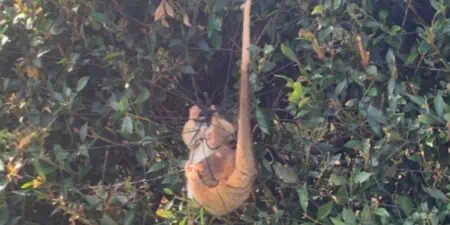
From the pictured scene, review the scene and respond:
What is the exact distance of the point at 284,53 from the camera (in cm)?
273

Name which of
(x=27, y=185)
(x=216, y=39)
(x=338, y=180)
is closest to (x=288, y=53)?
(x=216, y=39)

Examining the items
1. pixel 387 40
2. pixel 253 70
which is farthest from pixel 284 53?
pixel 387 40

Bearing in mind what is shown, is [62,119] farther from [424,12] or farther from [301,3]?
[424,12]

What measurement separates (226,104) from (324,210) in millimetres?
508

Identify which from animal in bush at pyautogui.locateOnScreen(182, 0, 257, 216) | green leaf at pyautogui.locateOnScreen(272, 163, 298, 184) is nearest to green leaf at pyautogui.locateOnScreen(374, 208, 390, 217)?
green leaf at pyautogui.locateOnScreen(272, 163, 298, 184)

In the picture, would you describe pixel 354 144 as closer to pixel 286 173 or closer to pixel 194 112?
pixel 286 173

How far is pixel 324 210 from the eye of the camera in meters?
2.70

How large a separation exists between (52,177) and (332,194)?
952 millimetres

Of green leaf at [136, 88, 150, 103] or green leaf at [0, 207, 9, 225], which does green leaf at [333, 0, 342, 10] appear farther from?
green leaf at [0, 207, 9, 225]

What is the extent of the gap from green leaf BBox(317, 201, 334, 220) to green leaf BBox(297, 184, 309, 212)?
0.05 meters

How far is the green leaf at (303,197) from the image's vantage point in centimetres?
268

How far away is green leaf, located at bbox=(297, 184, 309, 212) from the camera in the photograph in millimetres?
2681

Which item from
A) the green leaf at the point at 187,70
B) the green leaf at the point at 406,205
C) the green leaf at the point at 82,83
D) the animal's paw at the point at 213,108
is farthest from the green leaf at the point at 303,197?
the green leaf at the point at 82,83

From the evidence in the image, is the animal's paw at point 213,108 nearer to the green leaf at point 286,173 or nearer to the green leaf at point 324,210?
the green leaf at point 286,173
